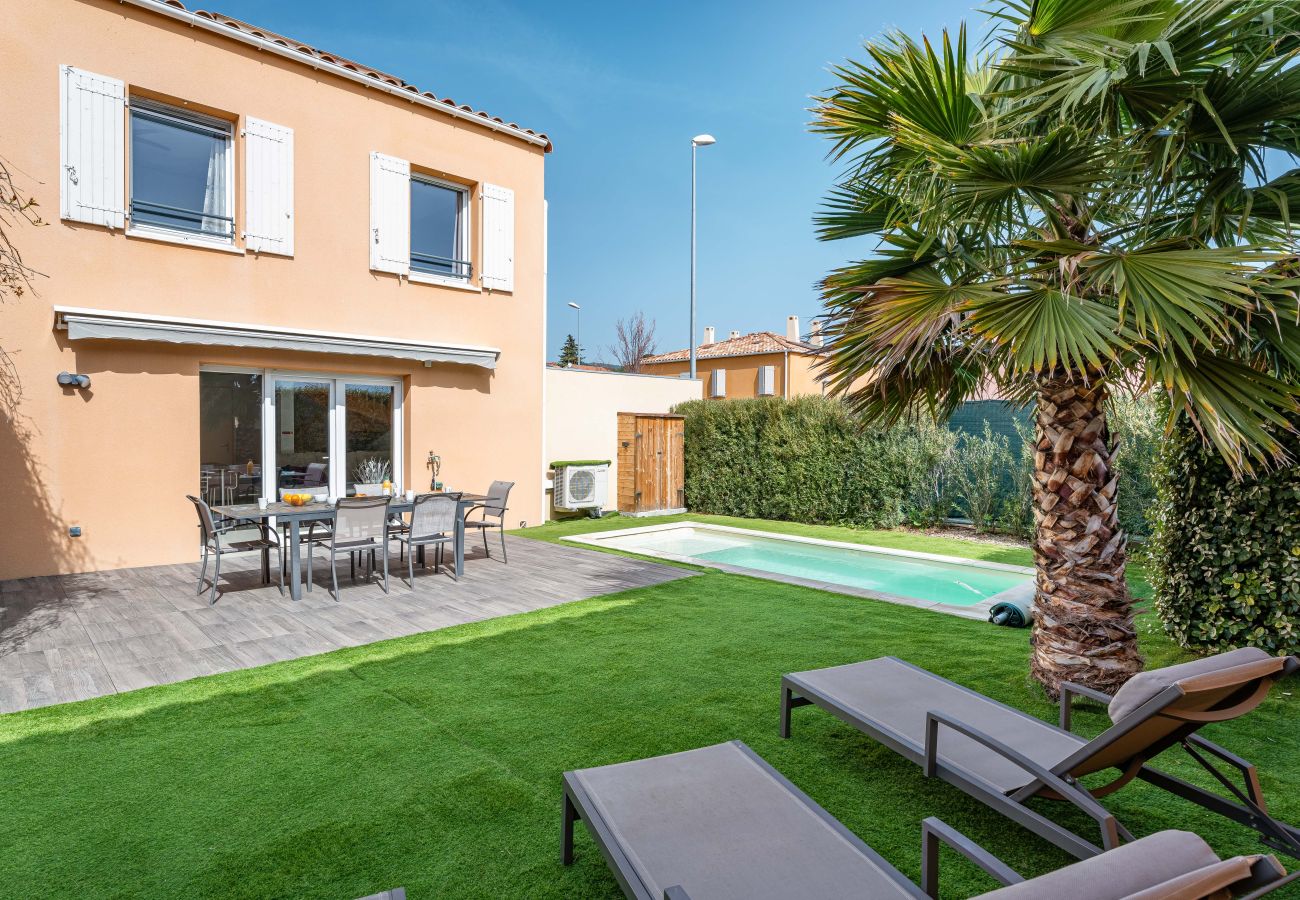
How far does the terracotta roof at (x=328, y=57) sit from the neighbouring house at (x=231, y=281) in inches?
1.7

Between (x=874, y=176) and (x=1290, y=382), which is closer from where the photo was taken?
(x=1290, y=382)

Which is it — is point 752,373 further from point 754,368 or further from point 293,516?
point 293,516

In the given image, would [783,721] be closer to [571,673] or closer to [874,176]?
[571,673]

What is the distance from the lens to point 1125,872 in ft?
4.81

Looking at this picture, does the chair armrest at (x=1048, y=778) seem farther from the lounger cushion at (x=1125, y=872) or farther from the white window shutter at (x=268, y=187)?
the white window shutter at (x=268, y=187)

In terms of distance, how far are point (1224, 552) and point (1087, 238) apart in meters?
2.47

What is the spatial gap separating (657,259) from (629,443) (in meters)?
28.5

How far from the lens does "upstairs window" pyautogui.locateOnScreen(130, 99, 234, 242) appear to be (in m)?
9.11

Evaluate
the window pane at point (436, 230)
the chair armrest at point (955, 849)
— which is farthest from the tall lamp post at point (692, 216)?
the chair armrest at point (955, 849)

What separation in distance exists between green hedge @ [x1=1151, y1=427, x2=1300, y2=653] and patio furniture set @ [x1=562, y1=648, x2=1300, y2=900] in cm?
244

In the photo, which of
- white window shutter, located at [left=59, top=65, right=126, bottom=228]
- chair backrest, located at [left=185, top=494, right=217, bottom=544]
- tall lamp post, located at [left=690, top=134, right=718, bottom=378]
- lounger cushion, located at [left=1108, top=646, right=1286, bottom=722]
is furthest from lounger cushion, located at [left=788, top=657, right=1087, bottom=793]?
tall lamp post, located at [left=690, top=134, right=718, bottom=378]

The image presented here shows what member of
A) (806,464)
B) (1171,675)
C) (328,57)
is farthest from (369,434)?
(1171,675)

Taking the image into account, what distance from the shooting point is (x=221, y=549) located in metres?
7.15

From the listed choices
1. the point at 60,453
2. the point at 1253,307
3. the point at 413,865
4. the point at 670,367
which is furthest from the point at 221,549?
the point at 670,367
